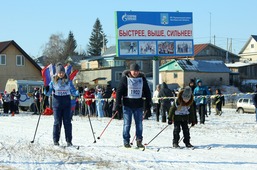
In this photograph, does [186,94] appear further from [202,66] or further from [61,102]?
[202,66]

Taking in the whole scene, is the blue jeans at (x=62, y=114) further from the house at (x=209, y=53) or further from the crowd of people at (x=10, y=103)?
the house at (x=209, y=53)

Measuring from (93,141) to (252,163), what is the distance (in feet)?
13.7

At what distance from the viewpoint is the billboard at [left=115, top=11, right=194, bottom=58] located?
101 feet

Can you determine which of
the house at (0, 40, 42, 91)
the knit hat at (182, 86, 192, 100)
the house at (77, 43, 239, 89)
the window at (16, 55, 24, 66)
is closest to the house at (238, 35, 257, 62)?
the house at (77, 43, 239, 89)

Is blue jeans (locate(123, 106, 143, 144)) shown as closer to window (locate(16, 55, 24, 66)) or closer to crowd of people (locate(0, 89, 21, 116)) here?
crowd of people (locate(0, 89, 21, 116))

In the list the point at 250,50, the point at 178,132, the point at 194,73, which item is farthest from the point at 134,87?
the point at 250,50

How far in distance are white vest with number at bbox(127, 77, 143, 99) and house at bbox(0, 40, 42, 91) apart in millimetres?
47856

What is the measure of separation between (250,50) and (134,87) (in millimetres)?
96718

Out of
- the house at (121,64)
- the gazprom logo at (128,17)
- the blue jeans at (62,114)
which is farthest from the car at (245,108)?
the blue jeans at (62,114)

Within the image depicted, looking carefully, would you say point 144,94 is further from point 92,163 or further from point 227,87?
point 227,87

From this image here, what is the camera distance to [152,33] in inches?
1238

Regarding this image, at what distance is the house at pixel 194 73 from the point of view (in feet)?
234

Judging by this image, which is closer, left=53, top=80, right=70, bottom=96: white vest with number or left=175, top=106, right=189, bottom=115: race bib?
left=53, top=80, right=70, bottom=96: white vest with number

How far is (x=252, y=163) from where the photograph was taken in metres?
8.77
